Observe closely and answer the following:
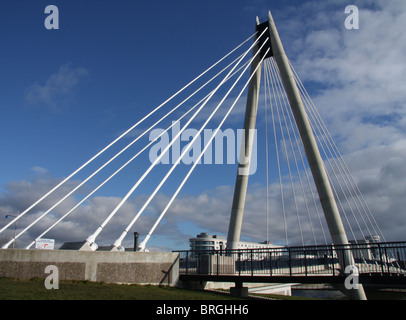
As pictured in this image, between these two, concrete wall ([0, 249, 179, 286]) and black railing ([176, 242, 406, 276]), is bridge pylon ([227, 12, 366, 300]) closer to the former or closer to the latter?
black railing ([176, 242, 406, 276])

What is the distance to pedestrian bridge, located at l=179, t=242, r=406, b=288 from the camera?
40.5 feet

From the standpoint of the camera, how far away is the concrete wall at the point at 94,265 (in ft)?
37.6

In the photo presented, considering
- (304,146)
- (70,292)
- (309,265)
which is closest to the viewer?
(70,292)

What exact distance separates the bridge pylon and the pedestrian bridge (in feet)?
3.17

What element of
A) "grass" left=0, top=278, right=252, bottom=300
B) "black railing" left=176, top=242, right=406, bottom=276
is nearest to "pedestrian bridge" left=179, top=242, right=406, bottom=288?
"black railing" left=176, top=242, right=406, bottom=276

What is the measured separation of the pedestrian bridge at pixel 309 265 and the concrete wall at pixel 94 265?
1856 millimetres

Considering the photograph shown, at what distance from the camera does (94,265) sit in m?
12.4

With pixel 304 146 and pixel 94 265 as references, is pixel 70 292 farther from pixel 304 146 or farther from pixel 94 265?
pixel 304 146

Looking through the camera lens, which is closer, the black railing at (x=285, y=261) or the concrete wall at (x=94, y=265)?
the concrete wall at (x=94, y=265)

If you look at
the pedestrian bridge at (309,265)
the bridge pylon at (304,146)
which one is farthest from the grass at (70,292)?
the bridge pylon at (304,146)

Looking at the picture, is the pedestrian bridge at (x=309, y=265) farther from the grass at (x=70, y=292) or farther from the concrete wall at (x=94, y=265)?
the grass at (x=70, y=292)

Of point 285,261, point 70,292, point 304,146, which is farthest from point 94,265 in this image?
point 304,146

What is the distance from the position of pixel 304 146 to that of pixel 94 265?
43.6 ft
